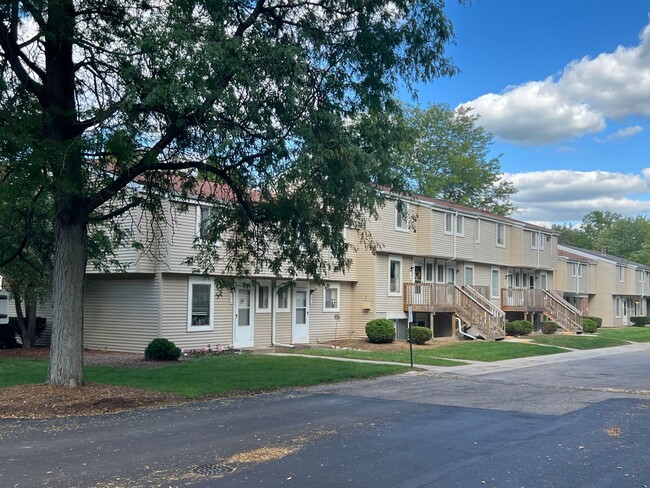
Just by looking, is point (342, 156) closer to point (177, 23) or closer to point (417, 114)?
point (177, 23)

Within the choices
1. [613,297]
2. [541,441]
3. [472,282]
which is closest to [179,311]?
[541,441]

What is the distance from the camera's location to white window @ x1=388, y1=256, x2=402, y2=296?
31.1 m

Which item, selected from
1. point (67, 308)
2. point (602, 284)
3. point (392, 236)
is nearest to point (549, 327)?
point (392, 236)

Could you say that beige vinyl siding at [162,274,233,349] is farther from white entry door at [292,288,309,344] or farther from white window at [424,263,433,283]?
white window at [424,263,433,283]

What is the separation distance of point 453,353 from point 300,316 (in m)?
6.66

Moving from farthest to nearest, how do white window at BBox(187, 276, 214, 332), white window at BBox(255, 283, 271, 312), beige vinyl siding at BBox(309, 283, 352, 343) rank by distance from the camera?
beige vinyl siding at BBox(309, 283, 352, 343)
white window at BBox(255, 283, 271, 312)
white window at BBox(187, 276, 214, 332)

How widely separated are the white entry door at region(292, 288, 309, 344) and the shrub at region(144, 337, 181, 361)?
7.23 meters

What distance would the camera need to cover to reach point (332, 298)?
29.2m

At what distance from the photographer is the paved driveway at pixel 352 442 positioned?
7258 millimetres

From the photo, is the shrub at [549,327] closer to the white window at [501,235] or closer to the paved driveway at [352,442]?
the white window at [501,235]

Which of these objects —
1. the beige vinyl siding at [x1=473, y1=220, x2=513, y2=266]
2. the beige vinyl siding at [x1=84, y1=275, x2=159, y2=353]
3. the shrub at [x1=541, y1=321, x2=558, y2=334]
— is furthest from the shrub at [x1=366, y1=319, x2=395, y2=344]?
the shrub at [x1=541, y1=321, x2=558, y2=334]

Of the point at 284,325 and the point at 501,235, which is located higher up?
the point at 501,235

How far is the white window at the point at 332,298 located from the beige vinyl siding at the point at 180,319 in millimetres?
6113

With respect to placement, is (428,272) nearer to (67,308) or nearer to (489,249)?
(489,249)
